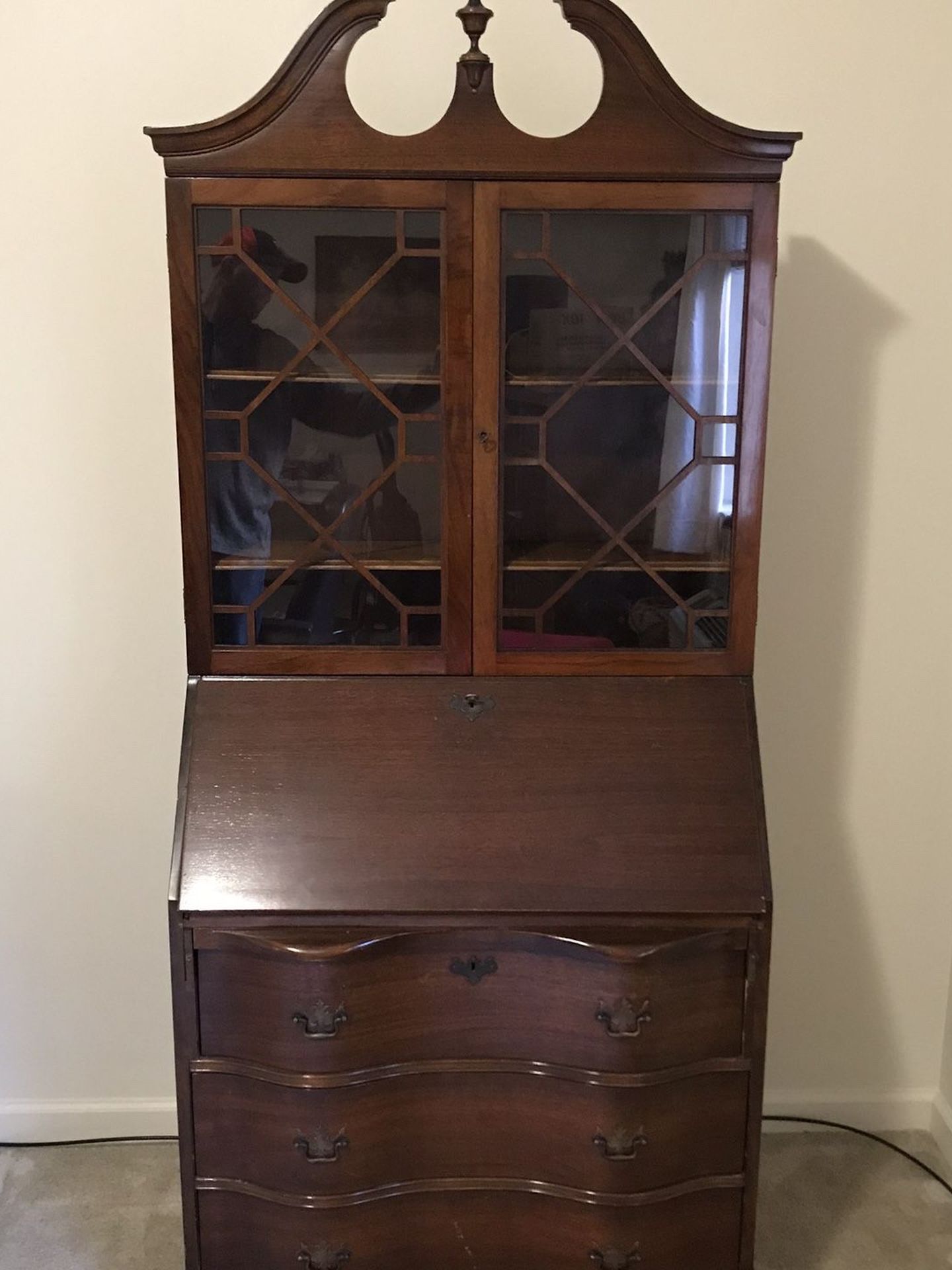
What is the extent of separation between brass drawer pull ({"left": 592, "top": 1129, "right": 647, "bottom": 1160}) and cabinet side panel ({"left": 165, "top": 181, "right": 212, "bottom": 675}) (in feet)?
2.91

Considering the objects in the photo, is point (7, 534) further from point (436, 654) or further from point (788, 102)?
point (788, 102)

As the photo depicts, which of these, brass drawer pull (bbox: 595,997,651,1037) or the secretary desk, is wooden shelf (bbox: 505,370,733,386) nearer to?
the secretary desk

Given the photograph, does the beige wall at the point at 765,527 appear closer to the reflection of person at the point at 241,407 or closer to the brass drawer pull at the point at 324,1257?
the reflection of person at the point at 241,407

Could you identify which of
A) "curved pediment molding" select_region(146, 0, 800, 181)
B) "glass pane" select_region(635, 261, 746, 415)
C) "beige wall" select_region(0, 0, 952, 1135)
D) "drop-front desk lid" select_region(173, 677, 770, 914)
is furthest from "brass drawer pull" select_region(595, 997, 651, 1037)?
"curved pediment molding" select_region(146, 0, 800, 181)

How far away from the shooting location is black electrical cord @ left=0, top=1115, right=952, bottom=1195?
215 cm

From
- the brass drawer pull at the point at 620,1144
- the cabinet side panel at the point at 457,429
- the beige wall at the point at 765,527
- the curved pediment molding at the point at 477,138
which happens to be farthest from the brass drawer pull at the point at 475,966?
the curved pediment molding at the point at 477,138

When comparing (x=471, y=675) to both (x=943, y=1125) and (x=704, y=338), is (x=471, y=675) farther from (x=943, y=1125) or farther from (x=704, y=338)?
(x=943, y=1125)

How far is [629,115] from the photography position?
1.50 metres

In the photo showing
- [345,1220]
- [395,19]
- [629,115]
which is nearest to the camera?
[629,115]

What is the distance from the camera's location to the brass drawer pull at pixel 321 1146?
5.17 feet

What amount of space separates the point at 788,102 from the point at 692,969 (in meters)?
1.44

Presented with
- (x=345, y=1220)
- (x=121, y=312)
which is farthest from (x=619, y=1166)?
(x=121, y=312)

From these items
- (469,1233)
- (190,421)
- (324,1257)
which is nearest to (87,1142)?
(324,1257)

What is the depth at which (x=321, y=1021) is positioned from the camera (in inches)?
60.6
